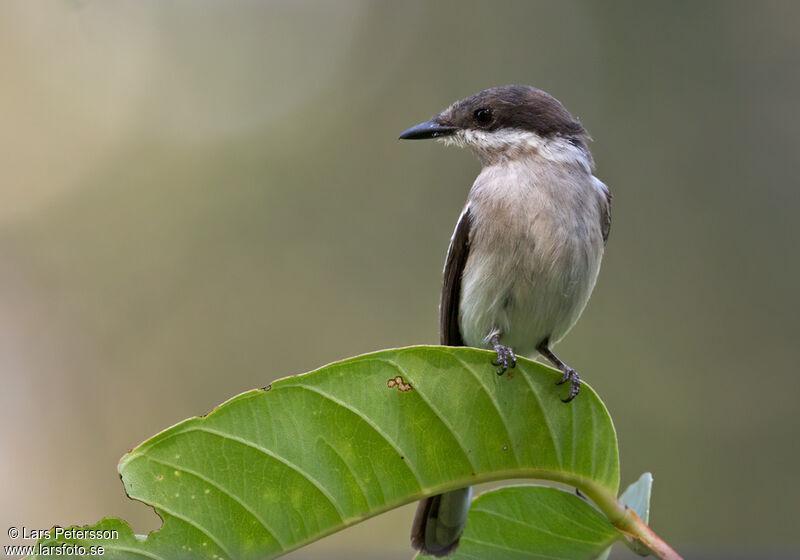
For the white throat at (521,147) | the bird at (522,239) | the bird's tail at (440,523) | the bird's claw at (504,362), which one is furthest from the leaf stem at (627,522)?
the white throat at (521,147)

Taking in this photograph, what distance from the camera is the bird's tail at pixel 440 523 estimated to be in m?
2.67

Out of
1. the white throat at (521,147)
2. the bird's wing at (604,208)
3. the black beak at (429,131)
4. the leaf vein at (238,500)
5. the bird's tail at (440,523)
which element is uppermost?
the black beak at (429,131)

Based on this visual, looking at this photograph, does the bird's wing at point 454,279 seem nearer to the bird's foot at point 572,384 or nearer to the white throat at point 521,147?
the white throat at point 521,147

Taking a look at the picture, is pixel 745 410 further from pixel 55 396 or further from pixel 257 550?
pixel 257 550

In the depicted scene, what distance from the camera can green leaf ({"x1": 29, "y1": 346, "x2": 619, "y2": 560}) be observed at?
170 cm

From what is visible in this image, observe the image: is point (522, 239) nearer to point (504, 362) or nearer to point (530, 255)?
point (530, 255)

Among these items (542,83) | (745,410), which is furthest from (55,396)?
(745,410)

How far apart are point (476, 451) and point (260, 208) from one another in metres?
7.06

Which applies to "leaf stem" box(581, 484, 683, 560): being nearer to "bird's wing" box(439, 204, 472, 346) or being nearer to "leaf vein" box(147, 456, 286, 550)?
"leaf vein" box(147, 456, 286, 550)

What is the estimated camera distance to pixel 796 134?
773 cm

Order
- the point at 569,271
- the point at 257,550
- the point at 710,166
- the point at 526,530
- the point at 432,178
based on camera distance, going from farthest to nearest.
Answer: the point at 432,178, the point at 710,166, the point at 569,271, the point at 526,530, the point at 257,550

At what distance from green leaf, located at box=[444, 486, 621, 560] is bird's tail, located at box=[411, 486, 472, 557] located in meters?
0.57

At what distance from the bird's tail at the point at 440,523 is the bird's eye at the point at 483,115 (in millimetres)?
1598

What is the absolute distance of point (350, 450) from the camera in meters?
1.79
